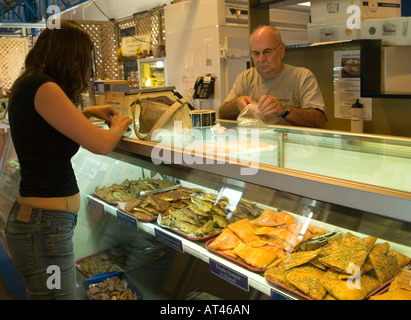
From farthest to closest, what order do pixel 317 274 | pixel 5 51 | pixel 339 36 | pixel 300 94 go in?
pixel 5 51
pixel 339 36
pixel 300 94
pixel 317 274

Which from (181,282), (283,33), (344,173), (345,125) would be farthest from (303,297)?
(283,33)

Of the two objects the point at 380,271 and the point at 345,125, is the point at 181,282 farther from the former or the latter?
the point at 345,125

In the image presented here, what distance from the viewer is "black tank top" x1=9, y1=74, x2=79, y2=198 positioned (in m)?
1.63

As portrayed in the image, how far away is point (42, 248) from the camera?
1748 mm

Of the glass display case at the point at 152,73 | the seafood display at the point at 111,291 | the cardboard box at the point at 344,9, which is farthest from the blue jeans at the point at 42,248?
the glass display case at the point at 152,73

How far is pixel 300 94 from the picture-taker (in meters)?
3.24

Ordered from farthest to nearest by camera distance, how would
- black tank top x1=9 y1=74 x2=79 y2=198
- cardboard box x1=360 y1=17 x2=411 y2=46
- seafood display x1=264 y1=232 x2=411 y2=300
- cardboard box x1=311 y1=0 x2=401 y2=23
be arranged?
cardboard box x1=311 y1=0 x2=401 y2=23
cardboard box x1=360 y1=17 x2=411 y2=46
black tank top x1=9 y1=74 x2=79 y2=198
seafood display x1=264 y1=232 x2=411 y2=300

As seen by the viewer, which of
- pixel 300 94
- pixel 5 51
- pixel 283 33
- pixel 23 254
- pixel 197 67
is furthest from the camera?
pixel 5 51

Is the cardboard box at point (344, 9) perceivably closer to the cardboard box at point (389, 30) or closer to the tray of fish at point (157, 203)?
the cardboard box at point (389, 30)

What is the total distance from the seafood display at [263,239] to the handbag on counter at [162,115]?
1.99 ft

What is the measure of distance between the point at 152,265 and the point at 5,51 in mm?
5098

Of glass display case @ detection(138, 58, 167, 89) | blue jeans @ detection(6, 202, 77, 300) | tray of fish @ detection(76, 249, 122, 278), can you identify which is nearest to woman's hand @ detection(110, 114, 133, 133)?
blue jeans @ detection(6, 202, 77, 300)

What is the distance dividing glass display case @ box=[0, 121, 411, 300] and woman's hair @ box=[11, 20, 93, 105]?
47 centimetres

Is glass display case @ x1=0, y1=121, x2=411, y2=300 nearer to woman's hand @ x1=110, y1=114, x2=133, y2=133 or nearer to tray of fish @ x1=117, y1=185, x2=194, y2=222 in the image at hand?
tray of fish @ x1=117, y1=185, x2=194, y2=222
